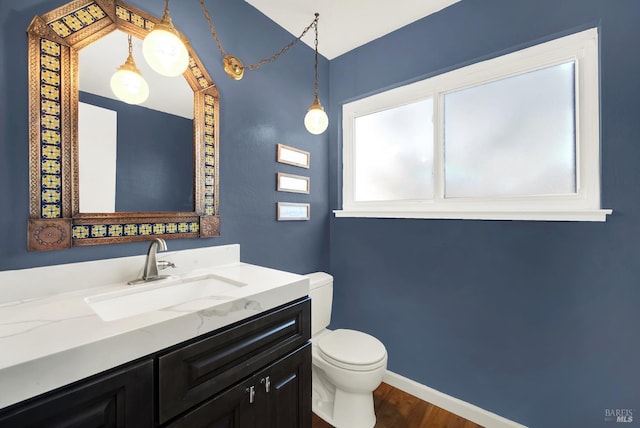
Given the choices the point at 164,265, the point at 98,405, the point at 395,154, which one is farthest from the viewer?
the point at 395,154

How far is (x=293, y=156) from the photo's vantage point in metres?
1.91

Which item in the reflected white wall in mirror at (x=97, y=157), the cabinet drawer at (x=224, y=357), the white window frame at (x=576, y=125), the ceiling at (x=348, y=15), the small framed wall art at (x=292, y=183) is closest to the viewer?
the cabinet drawer at (x=224, y=357)

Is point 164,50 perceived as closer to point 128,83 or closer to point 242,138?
point 128,83

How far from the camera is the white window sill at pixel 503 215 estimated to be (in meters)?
1.25

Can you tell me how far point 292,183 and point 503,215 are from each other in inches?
51.8

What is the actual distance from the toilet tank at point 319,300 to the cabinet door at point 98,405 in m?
1.19

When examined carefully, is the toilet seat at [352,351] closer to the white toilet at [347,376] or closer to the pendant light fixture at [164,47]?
the white toilet at [347,376]

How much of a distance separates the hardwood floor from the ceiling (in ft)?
8.31

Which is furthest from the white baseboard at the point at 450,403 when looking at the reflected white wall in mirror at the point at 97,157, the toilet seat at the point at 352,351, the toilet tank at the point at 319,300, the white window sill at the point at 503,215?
the reflected white wall in mirror at the point at 97,157

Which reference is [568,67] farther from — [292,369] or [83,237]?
[83,237]

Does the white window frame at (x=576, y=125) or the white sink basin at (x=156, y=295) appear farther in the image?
the white window frame at (x=576, y=125)

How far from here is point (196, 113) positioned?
1.36 metres

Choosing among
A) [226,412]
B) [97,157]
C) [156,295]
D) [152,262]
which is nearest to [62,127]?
[97,157]

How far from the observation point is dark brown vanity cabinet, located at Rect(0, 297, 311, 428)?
22.9 inches
